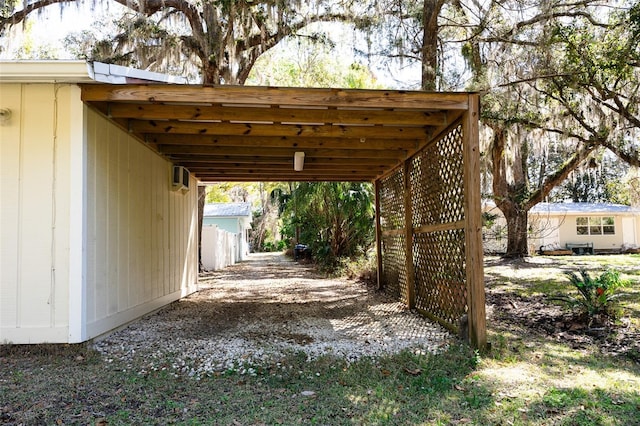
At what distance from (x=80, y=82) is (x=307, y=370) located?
10.9ft

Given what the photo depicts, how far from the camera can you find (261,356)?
407 centimetres

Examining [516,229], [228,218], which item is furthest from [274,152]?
[228,218]

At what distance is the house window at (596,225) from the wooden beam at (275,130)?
18979 millimetres

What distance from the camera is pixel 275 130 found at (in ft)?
18.2

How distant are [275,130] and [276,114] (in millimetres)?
651

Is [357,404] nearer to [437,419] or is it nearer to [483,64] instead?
[437,419]

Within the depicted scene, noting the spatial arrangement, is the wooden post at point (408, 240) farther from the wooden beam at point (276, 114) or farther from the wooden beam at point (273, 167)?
the wooden beam at point (276, 114)

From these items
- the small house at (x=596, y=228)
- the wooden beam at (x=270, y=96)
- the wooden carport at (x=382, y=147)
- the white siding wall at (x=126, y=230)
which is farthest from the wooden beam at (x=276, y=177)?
the small house at (x=596, y=228)

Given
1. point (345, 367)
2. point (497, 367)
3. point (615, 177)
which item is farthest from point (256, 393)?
point (615, 177)

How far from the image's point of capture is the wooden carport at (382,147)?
4.34 meters

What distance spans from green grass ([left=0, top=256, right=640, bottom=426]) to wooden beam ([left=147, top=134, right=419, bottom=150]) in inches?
Result: 116

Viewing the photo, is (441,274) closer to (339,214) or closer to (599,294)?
(599,294)

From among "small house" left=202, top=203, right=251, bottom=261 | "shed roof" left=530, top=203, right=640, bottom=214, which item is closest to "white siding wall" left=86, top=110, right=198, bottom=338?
"small house" left=202, top=203, right=251, bottom=261

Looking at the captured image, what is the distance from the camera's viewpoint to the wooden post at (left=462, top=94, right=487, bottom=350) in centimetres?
427
